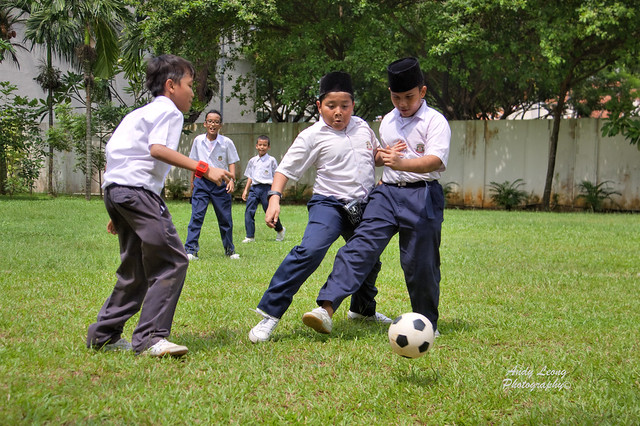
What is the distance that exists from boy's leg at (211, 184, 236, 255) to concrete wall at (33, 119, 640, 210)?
12.4 m

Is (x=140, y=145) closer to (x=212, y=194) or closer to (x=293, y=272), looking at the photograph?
(x=293, y=272)

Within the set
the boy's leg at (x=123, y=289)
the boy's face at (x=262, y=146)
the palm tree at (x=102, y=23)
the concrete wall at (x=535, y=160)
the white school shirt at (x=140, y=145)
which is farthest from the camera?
the concrete wall at (x=535, y=160)

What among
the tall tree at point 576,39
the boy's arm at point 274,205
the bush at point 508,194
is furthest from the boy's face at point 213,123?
the bush at point 508,194

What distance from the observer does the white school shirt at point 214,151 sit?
8977 millimetres

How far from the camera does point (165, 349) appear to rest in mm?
3805

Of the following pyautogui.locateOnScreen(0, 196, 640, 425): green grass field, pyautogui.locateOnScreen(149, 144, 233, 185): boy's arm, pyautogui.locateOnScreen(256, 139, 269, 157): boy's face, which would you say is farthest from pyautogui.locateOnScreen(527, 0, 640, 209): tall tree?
pyautogui.locateOnScreen(149, 144, 233, 185): boy's arm

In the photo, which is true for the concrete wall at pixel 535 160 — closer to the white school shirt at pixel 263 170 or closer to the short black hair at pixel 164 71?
the white school shirt at pixel 263 170

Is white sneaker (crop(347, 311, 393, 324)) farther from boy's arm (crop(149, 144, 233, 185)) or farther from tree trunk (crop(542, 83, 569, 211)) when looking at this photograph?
tree trunk (crop(542, 83, 569, 211))

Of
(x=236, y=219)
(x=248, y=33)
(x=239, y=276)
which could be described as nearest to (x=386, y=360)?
(x=239, y=276)

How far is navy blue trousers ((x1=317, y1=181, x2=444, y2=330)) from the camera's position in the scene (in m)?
4.48

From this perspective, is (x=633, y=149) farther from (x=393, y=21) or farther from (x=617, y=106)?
(x=393, y=21)

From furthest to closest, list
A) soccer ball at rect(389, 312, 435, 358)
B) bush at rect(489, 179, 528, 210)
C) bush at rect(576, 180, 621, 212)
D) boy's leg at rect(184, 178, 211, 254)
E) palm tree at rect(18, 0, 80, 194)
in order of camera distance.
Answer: palm tree at rect(18, 0, 80, 194)
bush at rect(489, 179, 528, 210)
bush at rect(576, 180, 621, 212)
boy's leg at rect(184, 178, 211, 254)
soccer ball at rect(389, 312, 435, 358)

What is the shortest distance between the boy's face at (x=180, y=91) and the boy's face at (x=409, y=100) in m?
1.36

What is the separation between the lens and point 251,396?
334 cm
